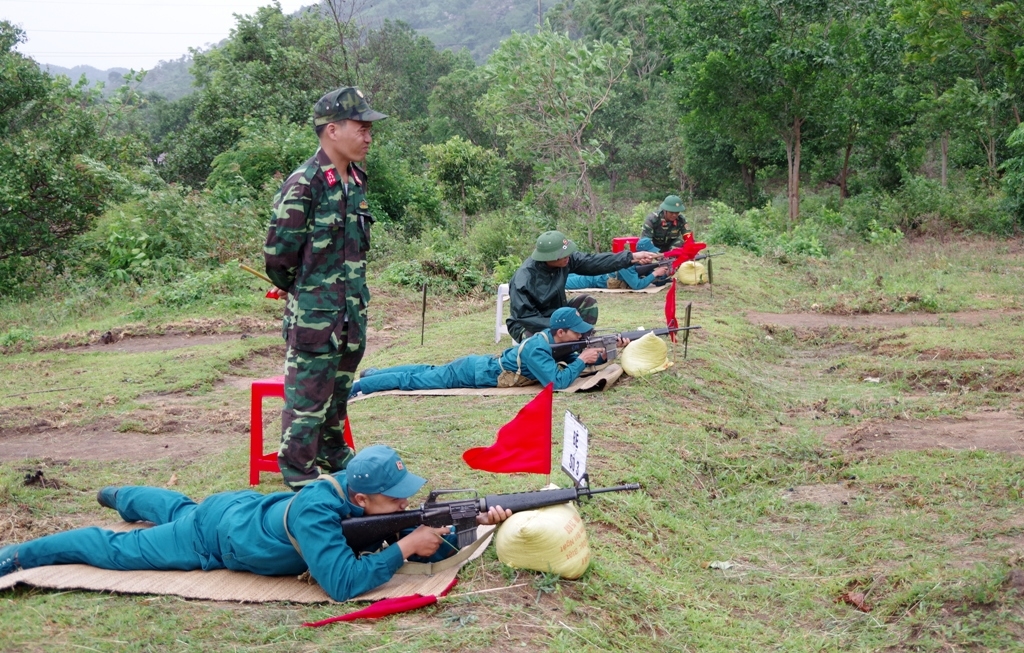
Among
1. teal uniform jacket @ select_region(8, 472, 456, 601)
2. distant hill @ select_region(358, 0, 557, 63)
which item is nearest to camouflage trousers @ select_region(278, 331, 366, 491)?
teal uniform jacket @ select_region(8, 472, 456, 601)

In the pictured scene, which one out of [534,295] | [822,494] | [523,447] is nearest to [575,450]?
[523,447]

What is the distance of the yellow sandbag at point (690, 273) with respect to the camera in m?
14.4

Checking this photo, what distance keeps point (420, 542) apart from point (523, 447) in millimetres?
823

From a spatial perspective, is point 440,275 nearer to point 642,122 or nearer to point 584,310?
point 584,310

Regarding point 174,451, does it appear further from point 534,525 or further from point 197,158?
point 197,158

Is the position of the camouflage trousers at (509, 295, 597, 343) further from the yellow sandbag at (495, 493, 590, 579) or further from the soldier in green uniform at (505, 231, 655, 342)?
the yellow sandbag at (495, 493, 590, 579)

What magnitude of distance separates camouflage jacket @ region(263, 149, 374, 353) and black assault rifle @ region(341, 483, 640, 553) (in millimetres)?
1185

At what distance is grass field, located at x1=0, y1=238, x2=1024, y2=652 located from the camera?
4070 millimetres

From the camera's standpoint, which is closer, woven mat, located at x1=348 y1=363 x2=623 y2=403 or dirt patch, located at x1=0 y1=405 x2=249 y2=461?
dirt patch, located at x1=0 y1=405 x2=249 y2=461

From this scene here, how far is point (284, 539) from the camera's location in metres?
4.25

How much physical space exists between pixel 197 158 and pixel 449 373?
20893mm

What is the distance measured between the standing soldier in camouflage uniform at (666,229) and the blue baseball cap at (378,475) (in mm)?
11234

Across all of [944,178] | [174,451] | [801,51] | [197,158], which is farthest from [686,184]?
[174,451]

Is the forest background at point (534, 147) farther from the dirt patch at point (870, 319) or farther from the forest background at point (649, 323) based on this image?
the dirt patch at point (870, 319)
